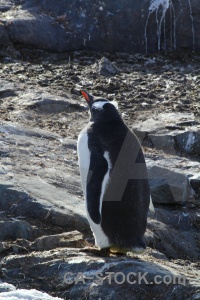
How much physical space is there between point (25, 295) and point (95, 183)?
114 cm

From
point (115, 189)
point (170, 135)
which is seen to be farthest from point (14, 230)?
point (170, 135)

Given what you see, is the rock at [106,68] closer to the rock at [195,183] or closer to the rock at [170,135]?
the rock at [170,135]

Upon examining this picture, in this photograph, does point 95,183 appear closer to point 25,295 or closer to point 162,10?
point 25,295

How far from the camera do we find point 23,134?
24.8ft

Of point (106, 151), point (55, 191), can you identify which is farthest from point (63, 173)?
point (106, 151)

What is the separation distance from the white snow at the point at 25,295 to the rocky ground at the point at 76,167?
6 centimetres

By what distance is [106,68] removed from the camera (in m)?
10.0

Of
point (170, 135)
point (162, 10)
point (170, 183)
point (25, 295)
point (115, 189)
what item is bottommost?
point (170, 183)

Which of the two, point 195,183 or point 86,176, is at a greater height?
point 86,176

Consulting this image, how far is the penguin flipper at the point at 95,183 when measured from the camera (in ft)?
17.4

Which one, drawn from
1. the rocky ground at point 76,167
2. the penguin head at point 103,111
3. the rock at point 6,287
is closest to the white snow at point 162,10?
the rocky ground at point 76,167

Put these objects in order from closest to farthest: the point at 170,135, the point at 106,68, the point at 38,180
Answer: the point at 38,180 < the point at 170,135 < the point at 106,68

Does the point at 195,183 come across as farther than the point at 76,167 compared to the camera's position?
Yes

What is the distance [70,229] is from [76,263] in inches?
36.1
